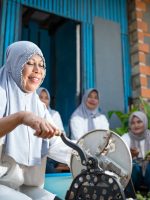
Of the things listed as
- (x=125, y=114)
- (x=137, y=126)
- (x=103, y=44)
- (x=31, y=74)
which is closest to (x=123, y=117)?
(x=125, y=114)

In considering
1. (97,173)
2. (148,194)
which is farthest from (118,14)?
(97,173)

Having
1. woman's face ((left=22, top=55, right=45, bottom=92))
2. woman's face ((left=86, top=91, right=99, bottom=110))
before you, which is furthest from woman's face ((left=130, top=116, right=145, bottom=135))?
woman's face ((left=22, top=55, right=45, bottom=92))

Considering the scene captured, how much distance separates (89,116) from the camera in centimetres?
462

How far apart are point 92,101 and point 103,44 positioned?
42.0 inches

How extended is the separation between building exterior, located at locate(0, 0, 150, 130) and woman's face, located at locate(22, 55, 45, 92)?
Answer: 113 inches

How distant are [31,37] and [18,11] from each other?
201 centimetres

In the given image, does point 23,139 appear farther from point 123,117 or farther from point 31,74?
point 123,117

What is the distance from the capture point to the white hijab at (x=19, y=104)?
142 cm

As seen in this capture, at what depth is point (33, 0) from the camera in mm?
4539

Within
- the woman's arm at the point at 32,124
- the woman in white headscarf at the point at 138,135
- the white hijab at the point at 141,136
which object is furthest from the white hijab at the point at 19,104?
the white hijab at the point at 141,136

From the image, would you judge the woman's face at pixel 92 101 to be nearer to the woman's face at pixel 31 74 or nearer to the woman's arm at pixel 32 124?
the woman's face at pixel 31 74

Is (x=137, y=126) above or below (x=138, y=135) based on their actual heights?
above

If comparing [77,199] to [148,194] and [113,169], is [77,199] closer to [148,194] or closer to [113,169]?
[113,169]

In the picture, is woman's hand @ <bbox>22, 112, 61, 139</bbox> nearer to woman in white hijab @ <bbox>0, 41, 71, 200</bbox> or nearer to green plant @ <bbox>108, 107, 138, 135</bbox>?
woman in white hijab @ <bbox>0, 41, 71, 200</bbox>
